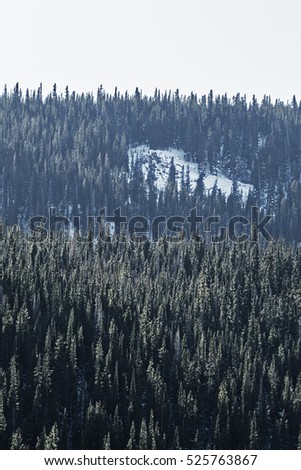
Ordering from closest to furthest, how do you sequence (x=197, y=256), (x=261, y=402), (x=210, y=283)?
(x=261, y=402) → (x=210, y=283) → (x=197, y=256)

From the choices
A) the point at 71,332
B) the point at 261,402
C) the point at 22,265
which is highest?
the point at 22,265

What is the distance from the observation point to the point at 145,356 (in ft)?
438

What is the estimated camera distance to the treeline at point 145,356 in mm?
113812

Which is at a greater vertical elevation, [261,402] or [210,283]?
[210,283]

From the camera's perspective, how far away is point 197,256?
7653 inches

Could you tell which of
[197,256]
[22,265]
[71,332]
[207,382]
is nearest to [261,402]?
[207,382]

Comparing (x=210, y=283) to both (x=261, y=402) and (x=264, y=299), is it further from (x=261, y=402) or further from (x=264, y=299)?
(x=261, y=402)

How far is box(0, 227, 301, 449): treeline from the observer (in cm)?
11381

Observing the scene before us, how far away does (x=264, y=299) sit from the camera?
169 meters

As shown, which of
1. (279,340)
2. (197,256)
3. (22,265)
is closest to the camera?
(279,340)
